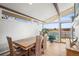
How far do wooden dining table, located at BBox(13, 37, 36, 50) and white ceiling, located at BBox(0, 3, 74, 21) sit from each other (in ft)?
1.51

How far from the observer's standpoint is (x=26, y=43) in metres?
2.33

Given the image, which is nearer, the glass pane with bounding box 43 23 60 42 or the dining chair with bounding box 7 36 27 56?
the dining chair with bounding box 7 36 27 56

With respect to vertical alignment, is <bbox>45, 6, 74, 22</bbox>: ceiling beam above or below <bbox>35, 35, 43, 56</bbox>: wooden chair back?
above

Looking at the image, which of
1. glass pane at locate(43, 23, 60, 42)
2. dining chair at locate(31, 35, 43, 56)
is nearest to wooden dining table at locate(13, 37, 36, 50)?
dining chair at locate(31, 35, 43, 56)

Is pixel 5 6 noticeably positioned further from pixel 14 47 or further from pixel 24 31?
pixel 14 47

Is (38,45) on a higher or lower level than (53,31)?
lower

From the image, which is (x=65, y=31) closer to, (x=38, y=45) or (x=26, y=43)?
(x=38, y=45)

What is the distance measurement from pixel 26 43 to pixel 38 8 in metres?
0.69

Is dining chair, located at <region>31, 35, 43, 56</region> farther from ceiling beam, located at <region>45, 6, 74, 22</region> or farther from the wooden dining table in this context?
ceiling beam, located at <region>45, 6, 74, 22</region>

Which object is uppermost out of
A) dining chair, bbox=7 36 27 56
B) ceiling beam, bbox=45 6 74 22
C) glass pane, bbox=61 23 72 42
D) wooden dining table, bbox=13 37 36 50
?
ceiling beam, bbox=45 6 74 22

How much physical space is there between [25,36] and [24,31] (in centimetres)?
10

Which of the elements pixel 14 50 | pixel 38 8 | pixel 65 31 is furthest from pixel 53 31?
pixel 14 50

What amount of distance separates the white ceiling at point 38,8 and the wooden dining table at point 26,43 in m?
0.46

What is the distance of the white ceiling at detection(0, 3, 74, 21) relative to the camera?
92.6 inches
